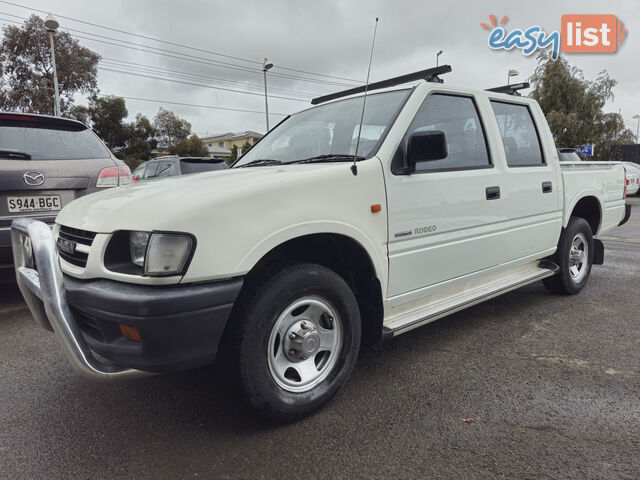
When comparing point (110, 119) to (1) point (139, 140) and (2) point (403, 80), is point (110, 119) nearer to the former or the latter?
(1) point (139, 140)

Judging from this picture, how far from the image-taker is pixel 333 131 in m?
3.04

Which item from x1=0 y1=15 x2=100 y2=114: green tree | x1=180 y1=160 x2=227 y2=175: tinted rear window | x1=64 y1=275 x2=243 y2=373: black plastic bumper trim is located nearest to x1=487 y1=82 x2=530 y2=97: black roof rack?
x1=64 y1=275 x2=243 y2=373: black plastic bumper trim

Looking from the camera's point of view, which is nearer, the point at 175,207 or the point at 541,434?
the point at 175,207

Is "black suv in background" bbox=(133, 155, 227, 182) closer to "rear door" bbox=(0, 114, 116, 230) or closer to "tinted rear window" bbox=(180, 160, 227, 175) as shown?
"tinted rear window" bbox=(180, 160, 227, 175)

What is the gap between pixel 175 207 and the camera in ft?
6.15

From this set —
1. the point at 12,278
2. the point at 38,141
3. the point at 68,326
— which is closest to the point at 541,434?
the point at 68,326

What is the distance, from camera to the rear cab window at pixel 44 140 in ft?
12.5

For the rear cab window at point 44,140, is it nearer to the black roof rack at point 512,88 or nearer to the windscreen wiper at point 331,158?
the windscreen wiper at point 331,158

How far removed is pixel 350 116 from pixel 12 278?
10.4 feet

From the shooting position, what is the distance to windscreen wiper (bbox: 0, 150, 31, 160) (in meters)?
3.68

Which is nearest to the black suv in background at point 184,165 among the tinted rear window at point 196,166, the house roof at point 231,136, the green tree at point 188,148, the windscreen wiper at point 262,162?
the tinted rear window at point 196,166

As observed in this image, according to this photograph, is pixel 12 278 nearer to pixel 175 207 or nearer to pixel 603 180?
pixel 175 207

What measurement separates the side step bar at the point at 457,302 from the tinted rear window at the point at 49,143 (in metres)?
3.18

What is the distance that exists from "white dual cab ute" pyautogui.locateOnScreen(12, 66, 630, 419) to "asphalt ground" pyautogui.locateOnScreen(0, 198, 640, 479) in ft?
0.87
